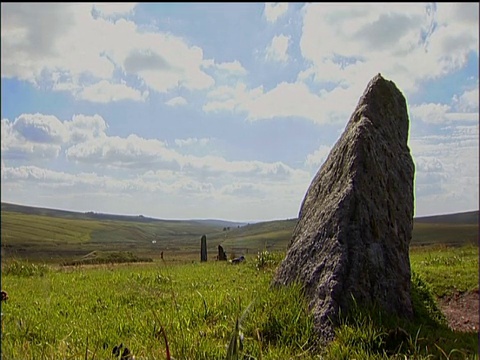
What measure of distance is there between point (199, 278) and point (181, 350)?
5358mm

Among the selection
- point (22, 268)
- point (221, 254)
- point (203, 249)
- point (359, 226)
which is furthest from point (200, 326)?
point (221, 254)

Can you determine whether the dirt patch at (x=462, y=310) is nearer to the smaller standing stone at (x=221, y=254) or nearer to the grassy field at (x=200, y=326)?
the grassy field at (x=200, y=326)

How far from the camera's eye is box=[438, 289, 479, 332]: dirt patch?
763 centimetres

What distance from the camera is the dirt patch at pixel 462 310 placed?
25.0 ft

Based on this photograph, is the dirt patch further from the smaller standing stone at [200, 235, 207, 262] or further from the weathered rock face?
the smaller standing stone at [200, 235, 207, 262]

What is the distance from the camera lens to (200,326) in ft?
16.4

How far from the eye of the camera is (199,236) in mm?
12789

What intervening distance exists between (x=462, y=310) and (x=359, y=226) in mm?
3686

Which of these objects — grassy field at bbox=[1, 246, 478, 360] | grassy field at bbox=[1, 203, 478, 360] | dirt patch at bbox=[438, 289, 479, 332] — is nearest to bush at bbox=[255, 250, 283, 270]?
grassy field at bbox=[1, 203, 478, 360]

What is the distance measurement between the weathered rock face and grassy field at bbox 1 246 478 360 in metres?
0.28

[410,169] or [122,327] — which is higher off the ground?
[410,169]

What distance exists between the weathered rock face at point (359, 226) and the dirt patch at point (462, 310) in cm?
183

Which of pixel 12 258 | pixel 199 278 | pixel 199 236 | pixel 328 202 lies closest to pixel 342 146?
pixel 328 202

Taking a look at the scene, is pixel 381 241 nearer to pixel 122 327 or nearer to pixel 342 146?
pixel 342 146
